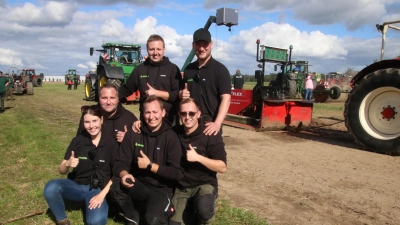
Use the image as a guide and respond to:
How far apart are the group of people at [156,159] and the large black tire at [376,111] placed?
3824 mm

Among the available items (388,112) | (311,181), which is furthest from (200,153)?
(388,112)

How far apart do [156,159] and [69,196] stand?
903 mm

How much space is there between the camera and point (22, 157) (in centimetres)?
543

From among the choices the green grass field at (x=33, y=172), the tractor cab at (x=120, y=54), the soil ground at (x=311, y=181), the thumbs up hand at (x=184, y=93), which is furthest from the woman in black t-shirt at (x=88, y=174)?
the tractor cab at (x=120, y=54)

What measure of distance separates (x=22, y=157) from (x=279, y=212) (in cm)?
405

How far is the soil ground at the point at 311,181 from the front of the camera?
3.47 meters

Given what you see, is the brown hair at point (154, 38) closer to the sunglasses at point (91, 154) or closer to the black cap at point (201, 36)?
the black cap at point (201, 36)

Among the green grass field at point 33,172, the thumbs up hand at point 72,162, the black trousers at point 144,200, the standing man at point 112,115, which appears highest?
the standing man at point 112,115

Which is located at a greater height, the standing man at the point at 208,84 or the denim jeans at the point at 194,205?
the standing man at the point at 208,84

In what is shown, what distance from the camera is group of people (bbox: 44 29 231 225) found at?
2.99m

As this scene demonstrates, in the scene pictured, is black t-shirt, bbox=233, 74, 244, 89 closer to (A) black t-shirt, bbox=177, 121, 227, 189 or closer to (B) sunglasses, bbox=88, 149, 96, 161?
(A) black t-shirt, bbox=177, 121, 227, 189

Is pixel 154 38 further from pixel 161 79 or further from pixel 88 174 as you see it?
pixel 88 174

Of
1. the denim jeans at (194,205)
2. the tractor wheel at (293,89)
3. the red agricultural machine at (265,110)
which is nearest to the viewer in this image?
the denim jeans at (194,205)

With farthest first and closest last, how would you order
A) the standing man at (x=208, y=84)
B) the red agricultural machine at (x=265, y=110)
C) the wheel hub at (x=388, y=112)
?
the red agricultural machine at (x=265, y=110) < the wheel hub at (x=388, y=112) < the standing man at (x=208, y=84)
